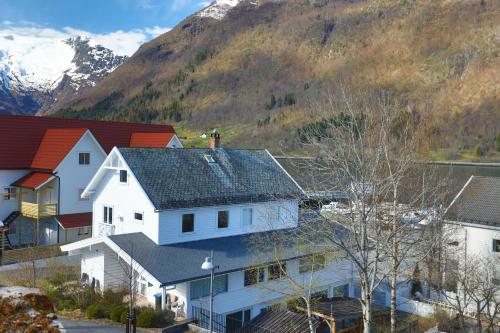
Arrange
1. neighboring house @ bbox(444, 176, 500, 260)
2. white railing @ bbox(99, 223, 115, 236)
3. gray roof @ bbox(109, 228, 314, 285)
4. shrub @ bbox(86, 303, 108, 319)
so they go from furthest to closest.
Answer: neighboring house @ bbox(444, 176, 500, 260) < white railing @ bbox(99, 223, 115, 236) < gray roof @ bbox(109, 228, 314, 285) < shrub @ bbox(86, 303, 108, 319)

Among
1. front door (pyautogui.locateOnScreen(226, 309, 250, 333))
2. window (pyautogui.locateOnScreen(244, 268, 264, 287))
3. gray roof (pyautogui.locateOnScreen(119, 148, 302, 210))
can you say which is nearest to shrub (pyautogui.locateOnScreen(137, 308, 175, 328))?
front door (pyautogui.locateOnScreen(226, 309, 250, 333))

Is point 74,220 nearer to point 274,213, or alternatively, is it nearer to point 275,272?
point 274,213

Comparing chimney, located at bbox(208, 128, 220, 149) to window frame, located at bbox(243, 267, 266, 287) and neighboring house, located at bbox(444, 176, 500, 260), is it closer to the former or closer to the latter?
window frame, located at bbox(243, 267, 266, 287)

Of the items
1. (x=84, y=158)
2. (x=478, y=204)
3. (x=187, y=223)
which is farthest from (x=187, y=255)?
(x=84, y=158)

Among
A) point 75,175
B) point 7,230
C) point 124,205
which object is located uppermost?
point 75,175

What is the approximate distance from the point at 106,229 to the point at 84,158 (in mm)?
13568

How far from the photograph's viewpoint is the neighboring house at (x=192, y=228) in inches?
1000

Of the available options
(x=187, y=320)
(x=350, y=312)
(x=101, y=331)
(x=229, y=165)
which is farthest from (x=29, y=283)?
(x=350, y=312)

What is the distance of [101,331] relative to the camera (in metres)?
22.0

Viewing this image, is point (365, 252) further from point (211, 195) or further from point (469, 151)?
point (469, 151)

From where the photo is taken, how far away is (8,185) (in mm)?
42188

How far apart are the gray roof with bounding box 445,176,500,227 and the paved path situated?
22.3 meters

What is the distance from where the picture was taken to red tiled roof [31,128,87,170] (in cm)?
4244

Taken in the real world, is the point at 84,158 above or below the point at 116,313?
above
